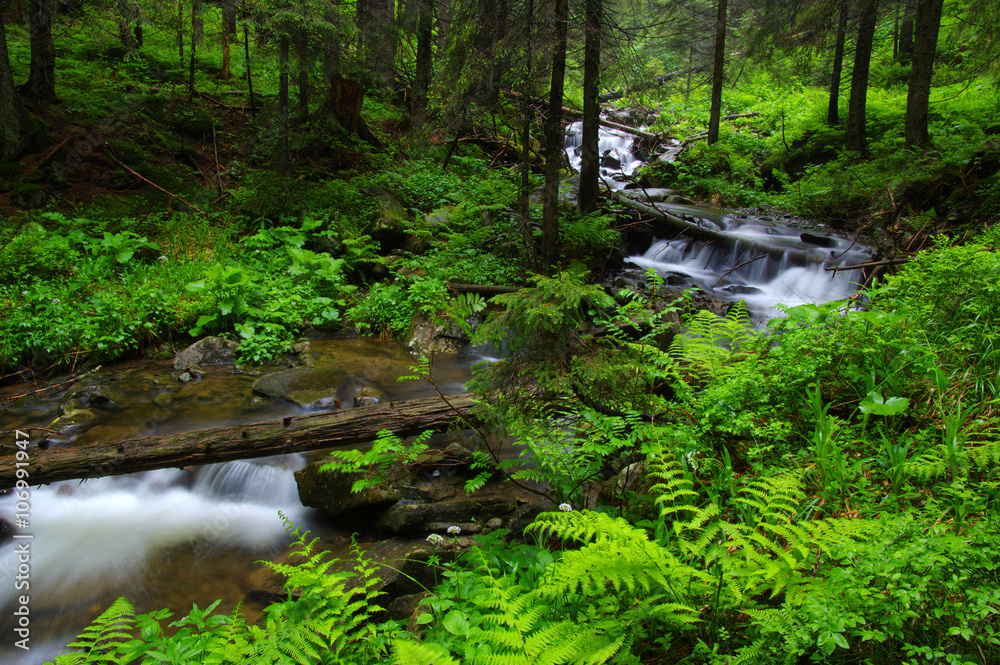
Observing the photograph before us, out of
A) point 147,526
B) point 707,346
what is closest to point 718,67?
point 707,346

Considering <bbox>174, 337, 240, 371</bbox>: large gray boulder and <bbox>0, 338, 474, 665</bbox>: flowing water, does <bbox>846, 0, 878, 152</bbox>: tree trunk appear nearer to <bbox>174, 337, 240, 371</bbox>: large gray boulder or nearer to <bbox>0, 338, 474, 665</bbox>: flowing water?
<bbox>0, 338, 474, 665</bbox>: flowing water

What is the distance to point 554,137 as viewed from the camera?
297 inches

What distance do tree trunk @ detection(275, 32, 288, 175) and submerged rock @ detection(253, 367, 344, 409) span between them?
18.9ft

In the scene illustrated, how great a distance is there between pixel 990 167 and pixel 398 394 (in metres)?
11.2

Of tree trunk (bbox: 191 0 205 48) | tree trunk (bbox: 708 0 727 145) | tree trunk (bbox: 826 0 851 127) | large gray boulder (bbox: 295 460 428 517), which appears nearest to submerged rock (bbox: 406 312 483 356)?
large gray boulder (bbox: 295 460 428 517)

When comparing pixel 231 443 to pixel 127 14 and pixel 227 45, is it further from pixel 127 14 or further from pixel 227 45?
pixel 227 45

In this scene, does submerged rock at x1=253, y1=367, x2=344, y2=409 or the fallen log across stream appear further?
submerged rock at x1=253, y1=367, x2=344, y2=409

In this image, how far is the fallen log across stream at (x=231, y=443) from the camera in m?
4.08

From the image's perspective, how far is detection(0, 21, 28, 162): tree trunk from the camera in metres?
9.87

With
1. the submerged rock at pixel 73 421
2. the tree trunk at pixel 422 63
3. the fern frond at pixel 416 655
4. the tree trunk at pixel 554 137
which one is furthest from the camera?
the tree trunk at pixel 422 63

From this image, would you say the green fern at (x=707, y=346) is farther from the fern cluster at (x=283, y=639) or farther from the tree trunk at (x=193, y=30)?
the tree trunk at (x=193, y=30)

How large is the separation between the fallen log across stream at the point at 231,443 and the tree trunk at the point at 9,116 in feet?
31.2

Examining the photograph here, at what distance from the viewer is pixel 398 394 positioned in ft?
22.5

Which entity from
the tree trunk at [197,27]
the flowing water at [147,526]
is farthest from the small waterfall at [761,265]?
the tree trunk at [197,27]
